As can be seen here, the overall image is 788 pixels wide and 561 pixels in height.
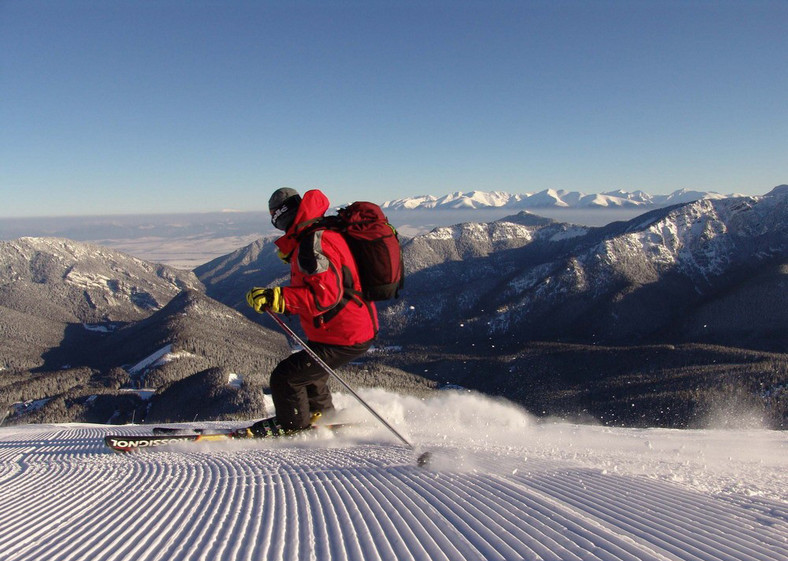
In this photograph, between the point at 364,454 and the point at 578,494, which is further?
the point at 364,454

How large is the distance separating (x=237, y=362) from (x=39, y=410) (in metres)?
57.4

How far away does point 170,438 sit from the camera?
10.9m

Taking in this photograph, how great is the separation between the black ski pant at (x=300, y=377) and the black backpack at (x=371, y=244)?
1.36 m

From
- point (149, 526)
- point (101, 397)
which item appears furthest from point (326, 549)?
point (101, 397)

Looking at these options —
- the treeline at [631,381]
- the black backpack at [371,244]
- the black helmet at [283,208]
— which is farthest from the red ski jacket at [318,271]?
the treeline at [631,381]

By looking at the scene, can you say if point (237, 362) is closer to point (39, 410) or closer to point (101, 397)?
point (101, 397)

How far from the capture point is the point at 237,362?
537 feet

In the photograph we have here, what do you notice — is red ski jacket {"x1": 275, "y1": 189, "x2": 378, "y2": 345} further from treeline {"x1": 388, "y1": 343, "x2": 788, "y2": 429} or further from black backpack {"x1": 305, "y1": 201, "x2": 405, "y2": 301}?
treeline {"x1": 388, "y1": 343, "x2": 788, "y2": 429}

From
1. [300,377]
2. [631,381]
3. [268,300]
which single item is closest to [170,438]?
[300,377]

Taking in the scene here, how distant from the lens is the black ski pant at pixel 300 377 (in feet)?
27.1

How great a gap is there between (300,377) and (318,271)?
2711 mm

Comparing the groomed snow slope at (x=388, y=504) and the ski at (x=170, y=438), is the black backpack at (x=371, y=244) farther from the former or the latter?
the ski at (x=170, y=438)

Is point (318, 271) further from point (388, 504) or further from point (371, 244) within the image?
point (388, 504)

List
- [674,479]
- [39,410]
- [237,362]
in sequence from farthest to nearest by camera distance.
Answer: [237,362] → [39,410] → [674,479]
